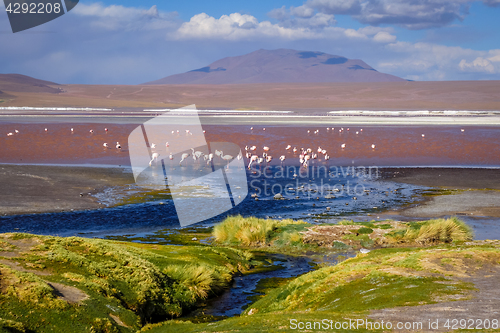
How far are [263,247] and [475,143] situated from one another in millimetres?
32399

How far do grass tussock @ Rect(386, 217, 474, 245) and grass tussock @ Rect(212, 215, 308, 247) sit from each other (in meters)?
2.89

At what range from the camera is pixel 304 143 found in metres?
43.0

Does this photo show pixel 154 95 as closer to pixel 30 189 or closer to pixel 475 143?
pixel 475 143

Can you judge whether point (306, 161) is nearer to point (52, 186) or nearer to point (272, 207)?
point (272, 207)

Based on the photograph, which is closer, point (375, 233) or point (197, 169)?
point (375, 233)

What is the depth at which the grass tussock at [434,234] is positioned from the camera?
15.2m

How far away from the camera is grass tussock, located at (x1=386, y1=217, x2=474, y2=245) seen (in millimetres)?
15219

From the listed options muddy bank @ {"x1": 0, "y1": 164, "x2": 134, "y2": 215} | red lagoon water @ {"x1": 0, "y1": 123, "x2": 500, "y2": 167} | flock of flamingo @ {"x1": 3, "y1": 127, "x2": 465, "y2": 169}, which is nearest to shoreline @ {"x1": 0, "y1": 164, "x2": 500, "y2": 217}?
muddy bank @ {"x1": 0, "y1": 164, "x2": 134, "y2": 215}

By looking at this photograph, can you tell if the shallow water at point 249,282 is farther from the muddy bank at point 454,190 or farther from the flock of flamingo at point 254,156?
the flock of flamingo at point 254,156

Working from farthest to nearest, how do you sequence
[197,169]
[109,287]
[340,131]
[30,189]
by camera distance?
[340,131] < [197,169] < [30,189] < [109,287]

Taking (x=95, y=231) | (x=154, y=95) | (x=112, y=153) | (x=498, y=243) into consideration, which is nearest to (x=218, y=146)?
(x=112, y=153)

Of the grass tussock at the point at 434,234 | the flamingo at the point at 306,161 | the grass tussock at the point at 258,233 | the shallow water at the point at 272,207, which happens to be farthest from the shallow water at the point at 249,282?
the flamingo at the point at 306,161

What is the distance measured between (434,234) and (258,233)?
17.1 ft

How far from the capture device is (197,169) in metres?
30.9
